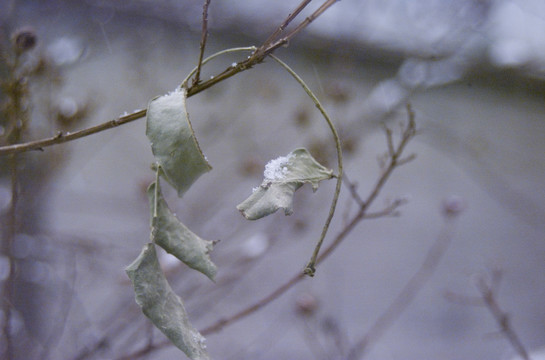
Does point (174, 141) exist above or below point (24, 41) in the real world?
below

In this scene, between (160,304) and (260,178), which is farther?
(260,178)

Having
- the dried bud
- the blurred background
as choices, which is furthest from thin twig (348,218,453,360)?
the dried bud

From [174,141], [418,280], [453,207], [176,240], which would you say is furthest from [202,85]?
[418,280]

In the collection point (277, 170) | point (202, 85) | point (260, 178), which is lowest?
point (260, 178)

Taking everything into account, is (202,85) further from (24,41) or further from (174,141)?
(24,41)

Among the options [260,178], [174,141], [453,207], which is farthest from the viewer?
[260,178]

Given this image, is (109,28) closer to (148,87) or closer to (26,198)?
(148,87)

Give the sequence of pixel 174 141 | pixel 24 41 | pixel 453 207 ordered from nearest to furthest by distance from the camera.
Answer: pixel 174 141 < pixel 24 41 < pixel 453 207

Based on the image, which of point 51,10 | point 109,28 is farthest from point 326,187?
point 51,10
